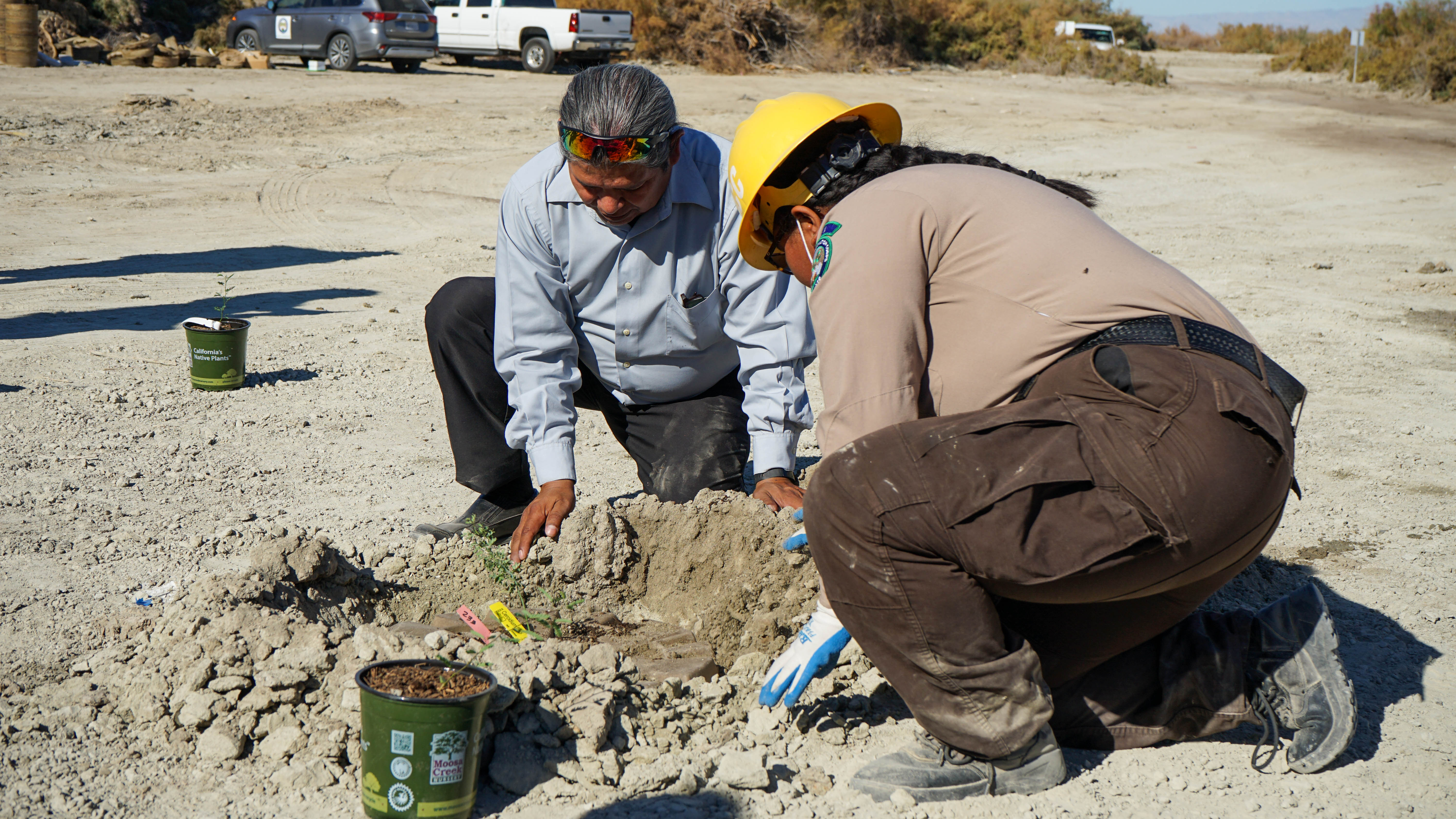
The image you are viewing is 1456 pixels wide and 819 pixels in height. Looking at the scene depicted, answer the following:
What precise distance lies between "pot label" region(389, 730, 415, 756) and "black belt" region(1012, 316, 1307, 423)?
56.0 inches

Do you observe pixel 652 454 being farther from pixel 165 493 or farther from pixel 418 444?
pixel 165 493

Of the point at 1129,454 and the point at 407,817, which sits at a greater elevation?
the point at 1129,454

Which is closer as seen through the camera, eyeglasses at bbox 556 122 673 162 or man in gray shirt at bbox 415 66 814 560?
eyeglasses at bbox 556 122 673 162

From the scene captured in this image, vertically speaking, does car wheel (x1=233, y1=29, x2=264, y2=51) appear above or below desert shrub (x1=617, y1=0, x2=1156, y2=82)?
below

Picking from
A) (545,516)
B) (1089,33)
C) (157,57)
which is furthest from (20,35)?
(1089,33)

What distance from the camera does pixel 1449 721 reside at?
264cm

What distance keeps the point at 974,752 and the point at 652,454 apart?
1.70m

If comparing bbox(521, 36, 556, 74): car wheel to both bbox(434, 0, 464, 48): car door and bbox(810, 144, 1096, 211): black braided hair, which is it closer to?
bbox(434, 0, 464, 48): car door

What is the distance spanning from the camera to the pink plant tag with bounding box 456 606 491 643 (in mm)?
2641

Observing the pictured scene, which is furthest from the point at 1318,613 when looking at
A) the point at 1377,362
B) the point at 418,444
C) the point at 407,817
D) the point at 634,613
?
the point at 1377,362

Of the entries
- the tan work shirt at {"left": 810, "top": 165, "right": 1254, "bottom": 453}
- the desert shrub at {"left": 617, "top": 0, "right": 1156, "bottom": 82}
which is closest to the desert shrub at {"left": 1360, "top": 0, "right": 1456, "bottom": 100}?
the desert shrub at {"left": 617, "top": 0, "right": 1156, "bottom": 82}

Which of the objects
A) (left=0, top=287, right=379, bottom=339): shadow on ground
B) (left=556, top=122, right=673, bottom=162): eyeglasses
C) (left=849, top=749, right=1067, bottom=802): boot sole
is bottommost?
(left=849, top=749, right=1067, bottom=802): boot sole

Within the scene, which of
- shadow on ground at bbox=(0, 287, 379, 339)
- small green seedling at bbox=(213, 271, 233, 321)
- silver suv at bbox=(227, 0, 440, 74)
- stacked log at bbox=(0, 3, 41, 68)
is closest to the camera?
shadow on ground at bbox=(0, 287, 379, 339)

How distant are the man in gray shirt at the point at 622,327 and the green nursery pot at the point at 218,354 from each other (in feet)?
5.94
